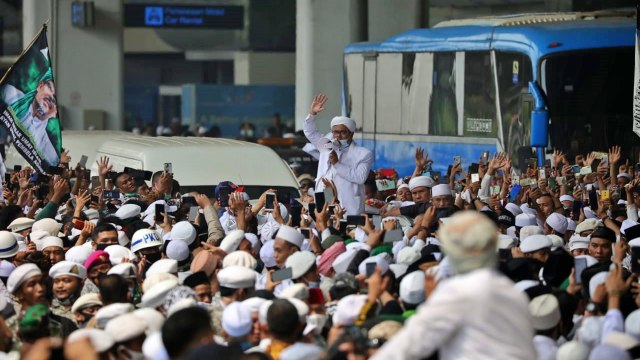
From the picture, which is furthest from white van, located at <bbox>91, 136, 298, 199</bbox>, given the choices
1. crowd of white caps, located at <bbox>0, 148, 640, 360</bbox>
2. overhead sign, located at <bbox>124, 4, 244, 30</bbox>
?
overhead sign, located at <bbox>124, 4, 244, 30</bbox>

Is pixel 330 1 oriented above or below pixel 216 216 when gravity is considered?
above

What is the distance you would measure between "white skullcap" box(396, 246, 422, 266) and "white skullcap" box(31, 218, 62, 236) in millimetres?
3603

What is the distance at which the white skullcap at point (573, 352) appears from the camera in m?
6.42

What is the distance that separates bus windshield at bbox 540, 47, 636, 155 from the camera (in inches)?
749

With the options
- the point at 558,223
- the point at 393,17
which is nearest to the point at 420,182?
the point at 558,223

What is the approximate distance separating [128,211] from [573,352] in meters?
6.31

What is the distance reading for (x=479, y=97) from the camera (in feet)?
67.1

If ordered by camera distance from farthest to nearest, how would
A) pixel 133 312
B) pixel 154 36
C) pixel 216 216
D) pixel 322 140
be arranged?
pixel 154 36 < pixel 322 140 < pixel 216 216 < pixel 133 312

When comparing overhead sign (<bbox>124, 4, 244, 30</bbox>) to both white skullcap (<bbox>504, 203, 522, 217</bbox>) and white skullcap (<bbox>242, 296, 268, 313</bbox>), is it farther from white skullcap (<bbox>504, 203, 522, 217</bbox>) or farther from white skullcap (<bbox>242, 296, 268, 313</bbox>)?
white skullcap (<bbox>242, 296, 268, 313</bbox>)

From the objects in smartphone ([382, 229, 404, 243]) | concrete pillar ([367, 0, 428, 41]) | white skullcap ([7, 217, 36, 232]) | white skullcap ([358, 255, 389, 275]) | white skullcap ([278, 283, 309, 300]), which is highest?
concrete pillar ([367, 0, 428, 41])

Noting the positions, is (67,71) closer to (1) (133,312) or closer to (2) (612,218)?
(2) (612,218)

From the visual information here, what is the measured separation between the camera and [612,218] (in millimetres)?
11906

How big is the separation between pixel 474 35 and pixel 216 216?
968 centimetres

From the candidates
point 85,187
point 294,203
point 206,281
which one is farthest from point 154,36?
point 206,281
